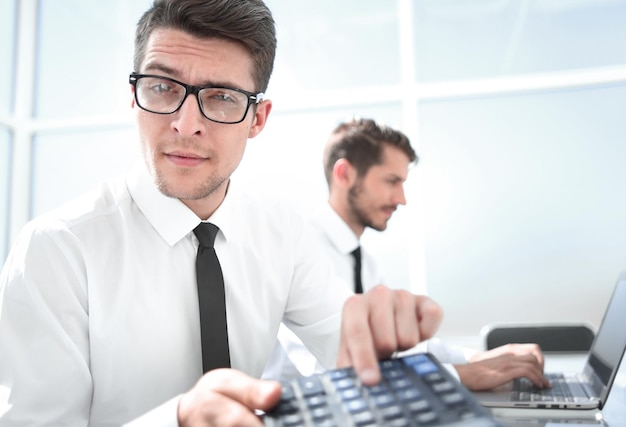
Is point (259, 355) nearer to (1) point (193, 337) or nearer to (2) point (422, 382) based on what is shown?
(1) point (193, 337)

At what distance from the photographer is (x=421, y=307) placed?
2.19 feet

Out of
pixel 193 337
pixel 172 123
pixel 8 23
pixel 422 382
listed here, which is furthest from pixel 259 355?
pixel 8 23

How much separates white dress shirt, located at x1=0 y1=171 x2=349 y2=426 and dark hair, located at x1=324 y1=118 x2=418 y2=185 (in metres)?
1.29

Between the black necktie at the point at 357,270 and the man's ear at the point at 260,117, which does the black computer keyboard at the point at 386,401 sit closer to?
the man's ear at the point at 260,117

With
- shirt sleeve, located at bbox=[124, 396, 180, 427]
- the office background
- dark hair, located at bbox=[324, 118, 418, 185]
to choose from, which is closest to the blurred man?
dark hair, located at bbox=[324, 118, 418, 185]

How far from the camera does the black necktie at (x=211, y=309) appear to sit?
941 mm

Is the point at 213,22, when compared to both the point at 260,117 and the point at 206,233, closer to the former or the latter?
the point at 260,117

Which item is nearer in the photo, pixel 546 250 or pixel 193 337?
pixel 193 337

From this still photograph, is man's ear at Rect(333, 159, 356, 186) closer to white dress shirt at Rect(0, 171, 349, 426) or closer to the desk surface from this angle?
white dress shirt at Rect(0, 171, 349, 426)

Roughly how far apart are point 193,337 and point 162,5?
0.68 m

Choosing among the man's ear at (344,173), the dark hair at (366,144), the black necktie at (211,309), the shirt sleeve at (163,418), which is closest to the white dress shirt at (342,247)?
the man's ear at (344,173)

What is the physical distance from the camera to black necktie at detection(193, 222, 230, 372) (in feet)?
3.09

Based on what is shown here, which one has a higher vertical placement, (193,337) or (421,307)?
(421,307)

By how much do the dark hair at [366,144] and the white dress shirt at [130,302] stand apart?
4.24 feet
